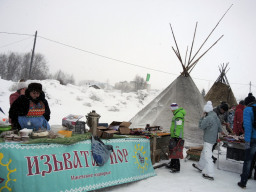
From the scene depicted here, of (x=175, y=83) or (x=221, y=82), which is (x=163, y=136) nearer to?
(x=175, y=83)

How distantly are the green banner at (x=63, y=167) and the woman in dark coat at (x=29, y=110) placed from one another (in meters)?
0.71

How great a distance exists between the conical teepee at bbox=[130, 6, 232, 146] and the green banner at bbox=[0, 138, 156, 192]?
3.59m

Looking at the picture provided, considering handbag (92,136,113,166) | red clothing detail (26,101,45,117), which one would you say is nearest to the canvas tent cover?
handbag (92,136,113,166)

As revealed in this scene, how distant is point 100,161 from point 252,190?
3.05 m

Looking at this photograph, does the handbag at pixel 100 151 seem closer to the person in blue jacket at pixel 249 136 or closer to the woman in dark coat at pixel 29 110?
the woman in dark coat at pixel 29 110

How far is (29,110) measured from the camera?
3148mm

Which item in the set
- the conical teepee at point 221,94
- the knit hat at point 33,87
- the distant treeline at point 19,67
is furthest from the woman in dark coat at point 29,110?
the distant treeline at point 19,67

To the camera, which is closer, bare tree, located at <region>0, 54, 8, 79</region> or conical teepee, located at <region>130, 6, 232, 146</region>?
conical teepee, located at <region>130, 6, 232, 146</region>

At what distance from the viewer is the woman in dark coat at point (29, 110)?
3.05m

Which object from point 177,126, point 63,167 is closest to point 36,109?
point 63,167

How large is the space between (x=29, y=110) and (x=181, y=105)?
5501mm

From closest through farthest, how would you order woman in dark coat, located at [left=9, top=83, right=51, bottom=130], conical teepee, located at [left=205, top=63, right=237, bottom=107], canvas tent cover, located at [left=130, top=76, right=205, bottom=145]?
woman in dark coat, located at [left=9, top=83, right=51, bottom=130]
canvas tent cover, located at [left=130, top=76, right=205, bottom=145]
conical teepee, located at [left=205, top=63, right=237, bottom=107]

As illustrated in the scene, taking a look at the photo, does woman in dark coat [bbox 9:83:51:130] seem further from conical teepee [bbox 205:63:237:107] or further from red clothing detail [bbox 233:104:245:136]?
conical teepee [bbox 205:63:237:107]

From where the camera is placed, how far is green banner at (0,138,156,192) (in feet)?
7.74
